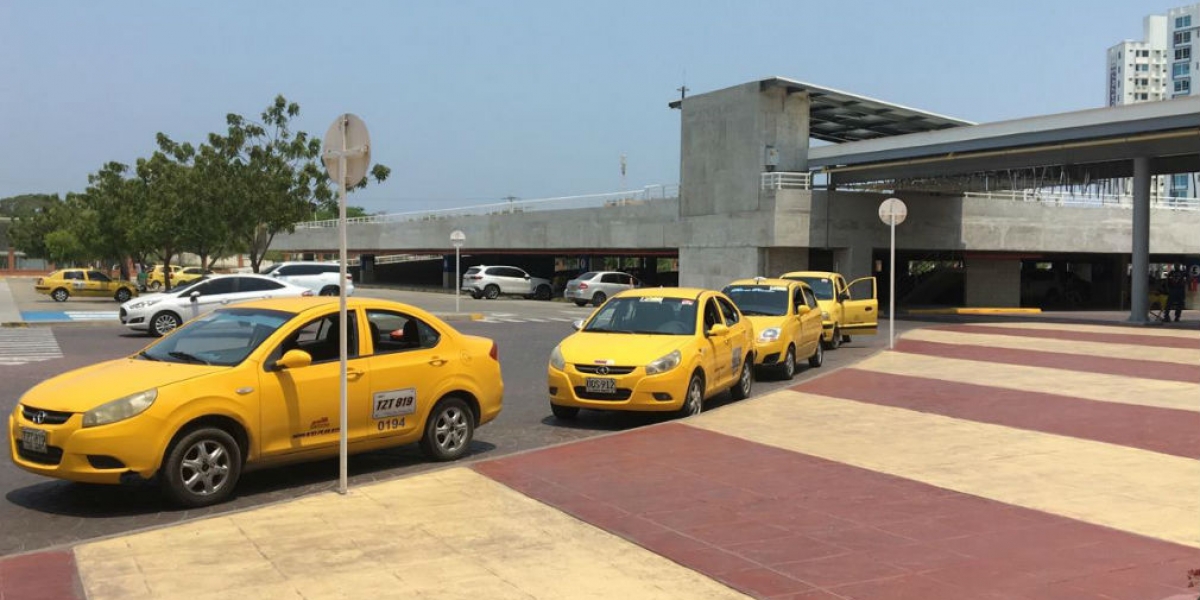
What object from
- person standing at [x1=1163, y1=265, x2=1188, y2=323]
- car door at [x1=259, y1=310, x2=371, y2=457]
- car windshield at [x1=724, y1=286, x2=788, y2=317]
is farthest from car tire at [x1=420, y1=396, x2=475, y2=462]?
person standing at [x1=1163, y1=265, x2=1188, y2=323]

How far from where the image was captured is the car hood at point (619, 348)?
10.9 m

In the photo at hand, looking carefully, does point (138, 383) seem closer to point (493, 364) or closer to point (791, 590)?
point (493, 364)

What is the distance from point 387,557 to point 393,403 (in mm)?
2643

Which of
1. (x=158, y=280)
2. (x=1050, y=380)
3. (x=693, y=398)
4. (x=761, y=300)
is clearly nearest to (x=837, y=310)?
(x=761, y=300)

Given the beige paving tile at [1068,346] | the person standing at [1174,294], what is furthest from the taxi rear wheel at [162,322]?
the person standing at [1174,294]

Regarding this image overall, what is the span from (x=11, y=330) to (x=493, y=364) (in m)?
20.3

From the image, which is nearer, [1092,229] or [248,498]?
[248,498]

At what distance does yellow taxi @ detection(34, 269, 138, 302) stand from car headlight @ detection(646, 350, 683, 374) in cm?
3730

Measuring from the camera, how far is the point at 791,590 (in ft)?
17.6

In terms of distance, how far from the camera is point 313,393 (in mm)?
7836

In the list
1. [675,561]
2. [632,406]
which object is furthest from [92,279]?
[675,561]

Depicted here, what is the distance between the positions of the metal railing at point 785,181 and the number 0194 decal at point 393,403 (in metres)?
27.8

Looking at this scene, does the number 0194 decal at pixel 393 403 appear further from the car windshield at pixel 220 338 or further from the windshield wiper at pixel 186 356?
the windshield wiper at pixel 186 356

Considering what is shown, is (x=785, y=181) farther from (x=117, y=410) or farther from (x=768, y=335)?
(x=117, y=410)
